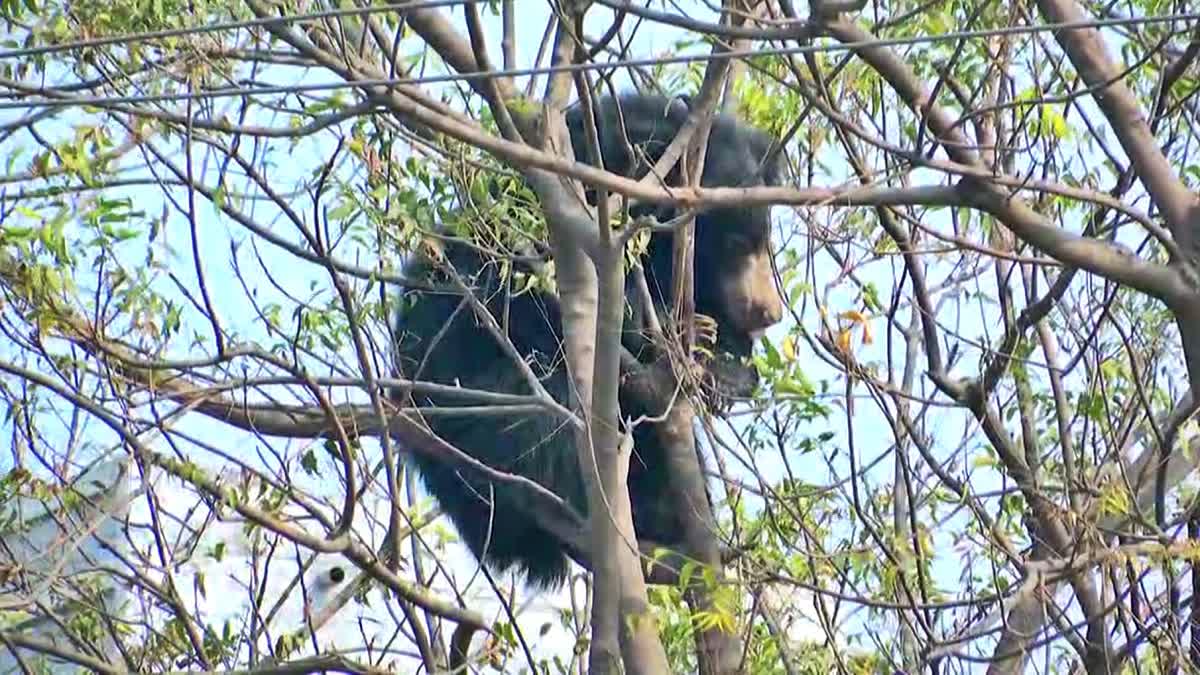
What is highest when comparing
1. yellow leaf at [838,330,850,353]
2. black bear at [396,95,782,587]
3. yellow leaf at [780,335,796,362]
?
black bear at [396,95,782,587]

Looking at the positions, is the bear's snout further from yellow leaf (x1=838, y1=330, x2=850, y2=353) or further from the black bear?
yellow leaf (x1=838, y1=330, x2=850, y2=353)

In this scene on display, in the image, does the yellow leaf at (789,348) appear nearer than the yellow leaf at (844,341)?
No

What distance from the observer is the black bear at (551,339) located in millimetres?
5316

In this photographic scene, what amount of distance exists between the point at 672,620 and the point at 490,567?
1.61m

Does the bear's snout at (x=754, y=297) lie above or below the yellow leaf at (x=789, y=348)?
above

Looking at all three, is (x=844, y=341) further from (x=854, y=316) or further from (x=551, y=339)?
(x=551, y=339)

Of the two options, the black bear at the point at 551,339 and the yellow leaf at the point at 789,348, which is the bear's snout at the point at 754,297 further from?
the yellow leaf at the point at 789,348

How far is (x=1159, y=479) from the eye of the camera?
12.6ft

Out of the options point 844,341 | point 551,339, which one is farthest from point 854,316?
point 551,339

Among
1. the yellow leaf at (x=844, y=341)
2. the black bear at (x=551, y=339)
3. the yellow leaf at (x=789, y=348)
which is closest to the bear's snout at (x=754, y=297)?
the black bear at (x=551, y=339)

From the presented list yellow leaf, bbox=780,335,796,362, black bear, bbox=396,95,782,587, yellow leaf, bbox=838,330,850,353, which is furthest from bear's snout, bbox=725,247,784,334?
yellow leaf, bbox=838,330,850,353

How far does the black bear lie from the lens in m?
5.32

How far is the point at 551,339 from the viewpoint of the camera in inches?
226

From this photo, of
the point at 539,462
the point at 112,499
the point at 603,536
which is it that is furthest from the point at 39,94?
the point at 539,462
